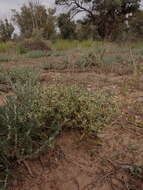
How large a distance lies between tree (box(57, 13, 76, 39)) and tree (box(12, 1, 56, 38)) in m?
0.72

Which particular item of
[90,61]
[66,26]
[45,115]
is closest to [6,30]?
[66,26]

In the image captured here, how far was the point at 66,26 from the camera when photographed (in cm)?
1562

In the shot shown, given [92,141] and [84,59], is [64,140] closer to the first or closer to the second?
[92,141]

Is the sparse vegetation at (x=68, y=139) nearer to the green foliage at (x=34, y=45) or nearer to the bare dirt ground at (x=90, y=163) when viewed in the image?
the bare dirt ground at (x=90, y=163)

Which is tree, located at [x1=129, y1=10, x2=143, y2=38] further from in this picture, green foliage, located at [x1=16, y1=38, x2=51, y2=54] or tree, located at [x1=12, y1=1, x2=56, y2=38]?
green foliage, located at [x1=16, y1=38, x2=51, y2=54]

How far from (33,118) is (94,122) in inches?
17.8

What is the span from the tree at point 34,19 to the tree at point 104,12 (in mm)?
1639

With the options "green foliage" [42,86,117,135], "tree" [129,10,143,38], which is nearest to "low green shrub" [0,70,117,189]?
"green foliage" [42,86,117,135]

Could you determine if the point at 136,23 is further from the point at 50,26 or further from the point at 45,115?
the point at 45,115

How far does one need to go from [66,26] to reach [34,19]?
2723mm

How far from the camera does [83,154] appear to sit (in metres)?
1.41

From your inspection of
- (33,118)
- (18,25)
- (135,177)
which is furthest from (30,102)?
(18,25)

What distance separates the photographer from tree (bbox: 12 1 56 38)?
48.9 ft

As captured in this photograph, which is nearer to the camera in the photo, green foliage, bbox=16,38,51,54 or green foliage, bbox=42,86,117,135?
green foliage, bbox=42,86,117,135
